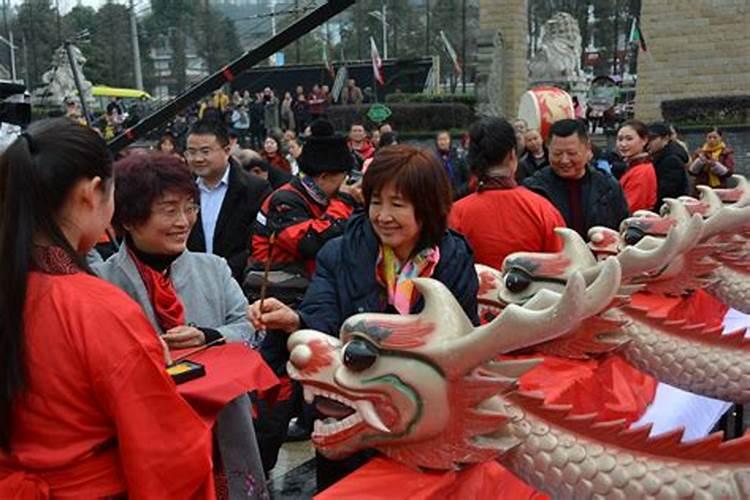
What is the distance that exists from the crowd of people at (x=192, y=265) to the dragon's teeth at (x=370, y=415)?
345 mm

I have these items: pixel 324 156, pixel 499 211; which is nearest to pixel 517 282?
pixel 499 211

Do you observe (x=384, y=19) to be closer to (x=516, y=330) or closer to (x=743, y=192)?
(x=743, y=192)

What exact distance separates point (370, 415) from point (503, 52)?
21522 millimetres

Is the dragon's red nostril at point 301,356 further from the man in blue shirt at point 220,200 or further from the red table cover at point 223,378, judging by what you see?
the man in blue shirt at point 220,200

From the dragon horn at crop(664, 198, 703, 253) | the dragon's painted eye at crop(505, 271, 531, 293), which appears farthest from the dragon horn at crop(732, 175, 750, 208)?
the dragon's painted eye at crop(505, 271, 531, 293)

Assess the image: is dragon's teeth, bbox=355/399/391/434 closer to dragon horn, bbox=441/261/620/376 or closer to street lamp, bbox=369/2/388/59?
dragon horn, bbox=441/261/620/376

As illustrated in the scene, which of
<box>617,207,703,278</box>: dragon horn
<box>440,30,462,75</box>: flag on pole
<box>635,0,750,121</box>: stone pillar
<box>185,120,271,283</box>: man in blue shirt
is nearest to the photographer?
<box>617,207,703,278</box>: dragon horn

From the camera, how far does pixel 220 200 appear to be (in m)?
4.13

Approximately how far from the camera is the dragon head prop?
1683mm

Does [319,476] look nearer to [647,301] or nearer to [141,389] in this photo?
[141,389]

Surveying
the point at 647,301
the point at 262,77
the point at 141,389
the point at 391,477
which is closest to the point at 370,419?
the point at 391,477

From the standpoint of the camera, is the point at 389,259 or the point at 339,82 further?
the point at 339,82

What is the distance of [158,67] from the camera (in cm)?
4250

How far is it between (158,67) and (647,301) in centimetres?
4268
